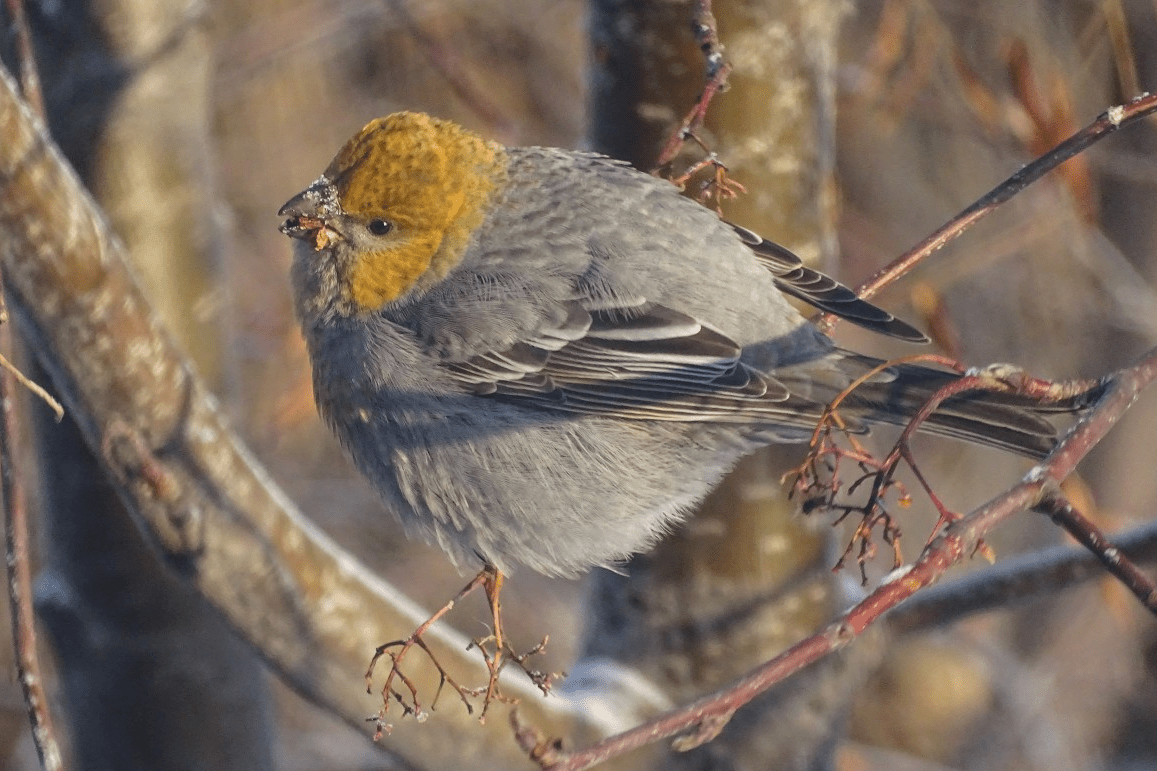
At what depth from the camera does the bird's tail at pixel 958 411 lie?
299 cm

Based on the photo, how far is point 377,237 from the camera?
3438 millimetres

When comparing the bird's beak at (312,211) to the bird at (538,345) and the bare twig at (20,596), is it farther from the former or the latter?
the bare twig at (20,596)

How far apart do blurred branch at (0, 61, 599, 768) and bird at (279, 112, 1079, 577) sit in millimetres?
306

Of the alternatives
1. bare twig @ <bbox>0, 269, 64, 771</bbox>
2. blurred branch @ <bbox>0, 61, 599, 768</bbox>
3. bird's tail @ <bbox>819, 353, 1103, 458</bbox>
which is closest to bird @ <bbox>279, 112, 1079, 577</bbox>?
bird's tail @ <bbox>819, 353, 1103, 458</bbox>

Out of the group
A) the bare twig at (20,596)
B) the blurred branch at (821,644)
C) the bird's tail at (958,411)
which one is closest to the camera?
the blurred branch at (821,644)

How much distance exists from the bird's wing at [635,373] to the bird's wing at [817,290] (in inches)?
13.1

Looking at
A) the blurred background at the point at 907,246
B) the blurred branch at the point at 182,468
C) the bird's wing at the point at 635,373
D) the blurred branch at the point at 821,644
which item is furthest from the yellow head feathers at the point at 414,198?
the blurred background at the point at 907,246

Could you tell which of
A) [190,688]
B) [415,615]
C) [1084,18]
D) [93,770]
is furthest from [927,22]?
[93,770]

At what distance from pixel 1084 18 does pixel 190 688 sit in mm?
6698

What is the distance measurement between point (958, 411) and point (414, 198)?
1538 millimetres

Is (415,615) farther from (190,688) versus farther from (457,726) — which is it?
(190,688)

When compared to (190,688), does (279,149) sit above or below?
above

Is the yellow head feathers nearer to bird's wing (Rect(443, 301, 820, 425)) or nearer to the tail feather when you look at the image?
bird's wing (Rect(443, 301, 820, 425))

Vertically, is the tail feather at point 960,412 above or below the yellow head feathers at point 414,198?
below
